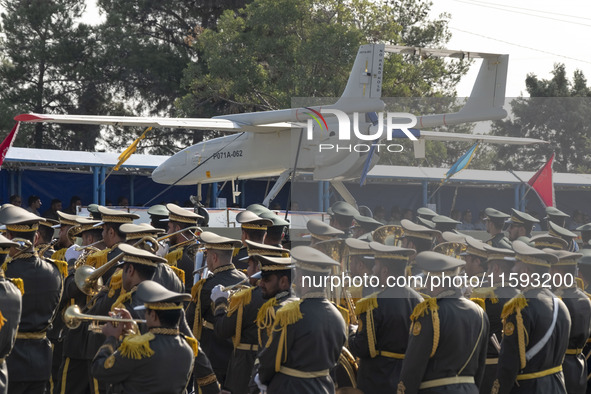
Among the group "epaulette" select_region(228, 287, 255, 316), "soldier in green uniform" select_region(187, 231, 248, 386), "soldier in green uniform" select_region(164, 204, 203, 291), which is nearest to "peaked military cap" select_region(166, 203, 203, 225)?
"soldier in green uniform" select_region(164, 204, 203, 291)

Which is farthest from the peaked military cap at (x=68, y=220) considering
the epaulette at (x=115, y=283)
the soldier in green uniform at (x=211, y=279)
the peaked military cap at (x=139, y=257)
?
the peaked military cap at (x=139, y=257)

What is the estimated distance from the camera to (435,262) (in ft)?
18.9

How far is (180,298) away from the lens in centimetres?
498

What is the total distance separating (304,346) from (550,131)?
2385mm

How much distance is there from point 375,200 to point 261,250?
2.77 feet

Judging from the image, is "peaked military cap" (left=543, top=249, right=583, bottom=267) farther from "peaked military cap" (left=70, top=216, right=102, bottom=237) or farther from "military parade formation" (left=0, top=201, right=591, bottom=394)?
"peaked military cap" (left=70, top=216, right=102, bottom=237)

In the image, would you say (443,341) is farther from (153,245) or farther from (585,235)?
(153,245)

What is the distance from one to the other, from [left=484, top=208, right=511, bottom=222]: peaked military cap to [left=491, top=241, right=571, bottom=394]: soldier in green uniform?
0.69 metres

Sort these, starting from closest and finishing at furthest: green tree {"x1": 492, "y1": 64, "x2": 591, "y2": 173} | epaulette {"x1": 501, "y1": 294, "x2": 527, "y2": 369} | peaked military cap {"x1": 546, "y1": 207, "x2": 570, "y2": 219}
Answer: epaulette {"x1": 501, "y1": 294, "x2": 527, "y2": 369} → green tree {"x1": 492, "y1": 64, "x2": 591, "y2": 173} → peaked military cap {"x1": 546, "y1": 207, "x2": 570, "y2": 219}

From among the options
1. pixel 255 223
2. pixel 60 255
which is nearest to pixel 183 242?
pixel 255 223

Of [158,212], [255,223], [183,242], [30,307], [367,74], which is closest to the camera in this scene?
[30,307]

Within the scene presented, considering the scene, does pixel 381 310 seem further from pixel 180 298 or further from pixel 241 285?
pixel 180 298

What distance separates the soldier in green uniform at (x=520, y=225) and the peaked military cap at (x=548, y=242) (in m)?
0.08

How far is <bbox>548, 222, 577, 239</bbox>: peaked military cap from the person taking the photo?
7.05 meters
